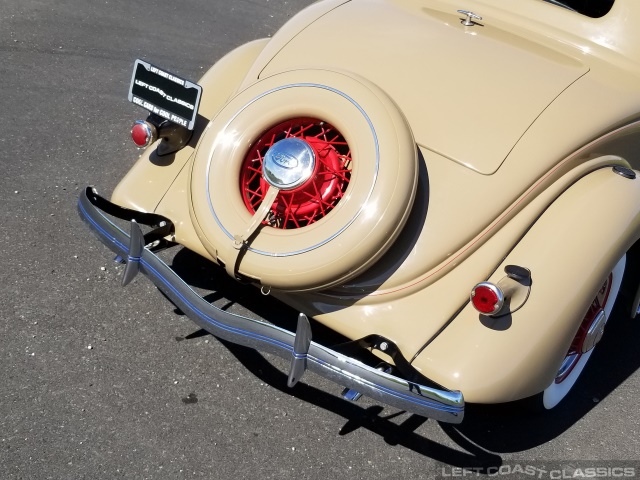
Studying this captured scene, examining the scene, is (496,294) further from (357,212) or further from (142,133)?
(142,133)

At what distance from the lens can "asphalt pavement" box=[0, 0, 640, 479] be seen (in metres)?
2.91

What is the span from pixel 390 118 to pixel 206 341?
1.34 meters

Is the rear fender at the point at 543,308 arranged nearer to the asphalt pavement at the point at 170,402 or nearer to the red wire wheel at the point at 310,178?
the asphalt pavement at the point at 170,402

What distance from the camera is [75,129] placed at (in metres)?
4.84

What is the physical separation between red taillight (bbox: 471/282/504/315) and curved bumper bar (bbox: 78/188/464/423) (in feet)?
1.04

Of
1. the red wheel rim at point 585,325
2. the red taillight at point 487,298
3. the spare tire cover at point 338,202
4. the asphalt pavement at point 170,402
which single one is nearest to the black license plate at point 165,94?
the spare tire cover at point 338,202

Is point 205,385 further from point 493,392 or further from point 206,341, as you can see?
point 493,392

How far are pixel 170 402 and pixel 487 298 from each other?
1373 millimetres

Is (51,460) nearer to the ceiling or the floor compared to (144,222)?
nearer to the floor

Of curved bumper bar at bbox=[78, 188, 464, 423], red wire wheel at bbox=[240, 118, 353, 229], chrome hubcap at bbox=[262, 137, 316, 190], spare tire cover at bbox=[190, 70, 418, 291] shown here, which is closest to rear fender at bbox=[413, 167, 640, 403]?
curved bumper bar at bbox=[78, 188, 464, 423]

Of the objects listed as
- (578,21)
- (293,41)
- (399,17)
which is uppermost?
(578,21)

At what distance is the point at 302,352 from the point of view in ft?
8.71

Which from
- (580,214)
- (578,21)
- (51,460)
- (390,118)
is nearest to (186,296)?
(51,460)

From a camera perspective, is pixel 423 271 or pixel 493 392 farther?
pixel 423 271
